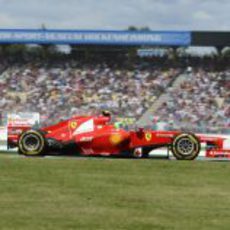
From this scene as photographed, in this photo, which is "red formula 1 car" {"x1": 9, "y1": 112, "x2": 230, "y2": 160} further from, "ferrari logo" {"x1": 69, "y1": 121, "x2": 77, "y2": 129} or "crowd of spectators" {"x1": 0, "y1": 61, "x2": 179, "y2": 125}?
"crowd of spectators" {"x1": 0, "y1": 61, "x2": 179, "y2": 125}

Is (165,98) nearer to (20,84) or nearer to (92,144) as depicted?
(20,84)

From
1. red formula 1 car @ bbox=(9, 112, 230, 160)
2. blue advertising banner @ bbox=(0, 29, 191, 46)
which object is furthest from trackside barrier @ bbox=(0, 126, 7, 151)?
blue advertising banner @ bbox=(0, 29, 191, 46)

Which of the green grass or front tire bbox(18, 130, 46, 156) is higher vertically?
front tire bbox(18, 130, 46, 156)

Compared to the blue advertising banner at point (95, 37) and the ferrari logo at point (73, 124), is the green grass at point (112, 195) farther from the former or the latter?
the blue advertising banner at point (95, 37)

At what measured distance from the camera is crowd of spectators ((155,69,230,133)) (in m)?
36.3

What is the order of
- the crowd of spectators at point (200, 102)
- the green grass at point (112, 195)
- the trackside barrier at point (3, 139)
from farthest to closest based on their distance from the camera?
the crowd of spectators at point (200, 102) → the trackside barrier at point (3, 139) → the green grass at point (112, 195)

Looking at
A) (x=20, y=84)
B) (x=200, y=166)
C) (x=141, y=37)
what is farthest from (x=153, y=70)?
(x=200, y=166)

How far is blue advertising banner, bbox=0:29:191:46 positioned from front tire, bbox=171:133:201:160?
30746mm

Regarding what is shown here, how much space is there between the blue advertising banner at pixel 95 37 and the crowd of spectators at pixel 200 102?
17.4 ft

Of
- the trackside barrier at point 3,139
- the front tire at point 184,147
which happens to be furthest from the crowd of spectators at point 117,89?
the front tire at point 184,147

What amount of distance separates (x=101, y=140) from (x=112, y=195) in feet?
25.0

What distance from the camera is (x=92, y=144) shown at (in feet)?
61.0

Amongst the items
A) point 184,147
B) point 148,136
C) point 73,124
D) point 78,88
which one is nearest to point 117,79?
point 78,88

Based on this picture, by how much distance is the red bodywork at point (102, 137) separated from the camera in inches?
728
